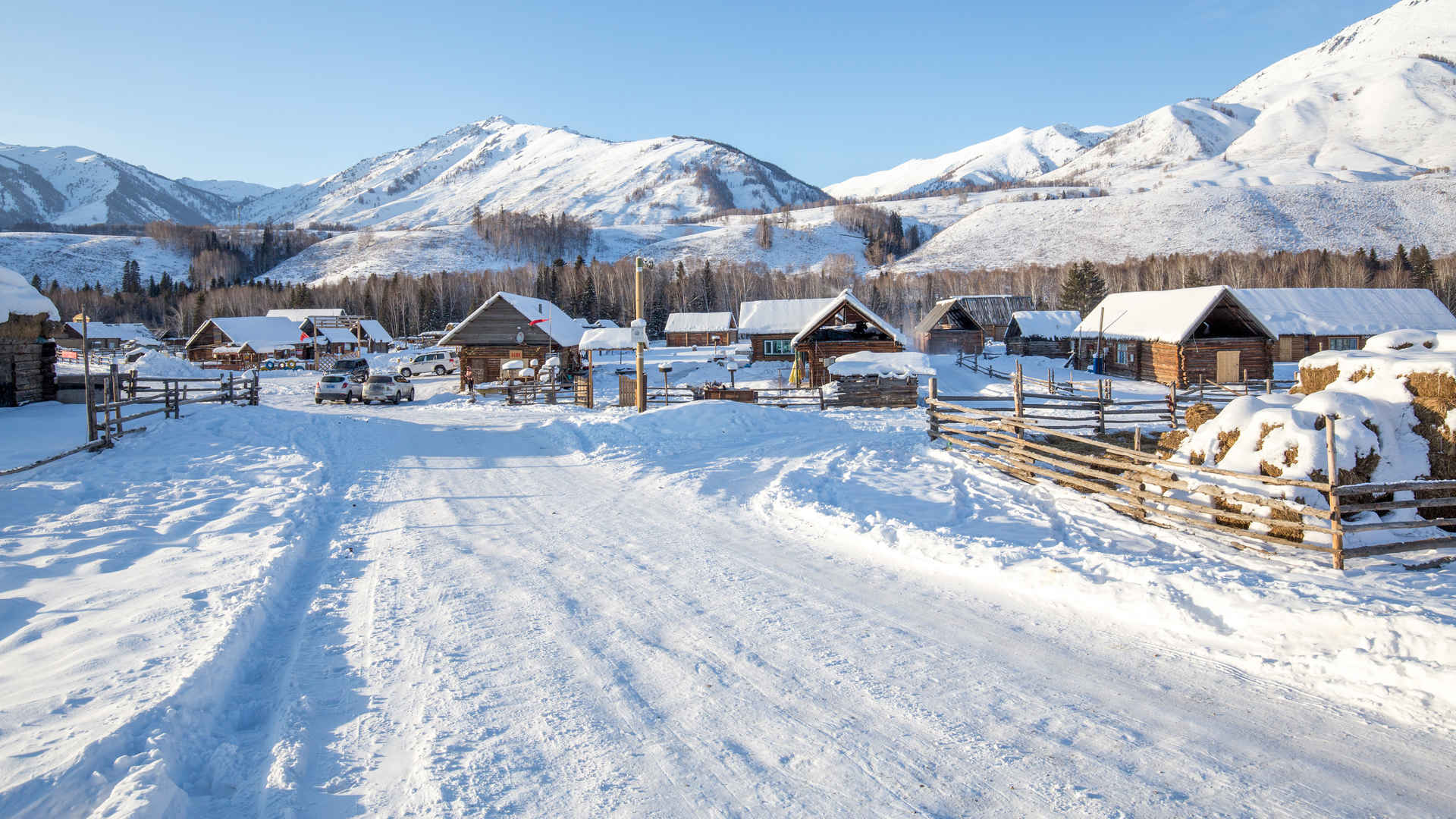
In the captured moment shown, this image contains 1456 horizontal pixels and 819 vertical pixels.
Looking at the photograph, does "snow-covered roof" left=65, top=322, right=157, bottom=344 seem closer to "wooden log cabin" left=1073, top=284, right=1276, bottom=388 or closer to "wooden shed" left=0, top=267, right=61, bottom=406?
Result: "wooden shed" left=0, top=267, right=61, bottom=406

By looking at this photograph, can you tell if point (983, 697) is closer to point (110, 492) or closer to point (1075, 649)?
point (1075, 649)

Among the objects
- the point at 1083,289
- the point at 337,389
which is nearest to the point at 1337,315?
the point at 1083,289

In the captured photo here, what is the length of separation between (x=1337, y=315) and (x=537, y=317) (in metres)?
51.4

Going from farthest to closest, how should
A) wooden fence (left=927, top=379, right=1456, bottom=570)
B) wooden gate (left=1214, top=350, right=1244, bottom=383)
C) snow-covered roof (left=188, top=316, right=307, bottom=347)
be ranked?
snow-covered roof (left=188, top=316, right=307, bottom=347) < wooden gate (left=1214, top=350, right=1244, bottom=383) < wooden fence (left=927, top=379, right=1456, bottom=570)

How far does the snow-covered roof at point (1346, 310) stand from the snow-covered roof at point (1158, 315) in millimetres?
6740

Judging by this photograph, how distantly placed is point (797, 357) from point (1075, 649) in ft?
116

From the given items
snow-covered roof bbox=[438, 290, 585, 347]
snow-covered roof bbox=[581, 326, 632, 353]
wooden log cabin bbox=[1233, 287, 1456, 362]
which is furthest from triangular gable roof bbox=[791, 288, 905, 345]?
wooden log cabin bbox=[1233, 287, 1456, 362]

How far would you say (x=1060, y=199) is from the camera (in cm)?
18362

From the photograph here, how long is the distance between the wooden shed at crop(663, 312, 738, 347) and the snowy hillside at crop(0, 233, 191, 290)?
153366mm

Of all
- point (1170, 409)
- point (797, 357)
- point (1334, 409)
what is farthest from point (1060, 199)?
point (1334, 409)

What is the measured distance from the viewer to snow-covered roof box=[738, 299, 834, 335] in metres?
52.6

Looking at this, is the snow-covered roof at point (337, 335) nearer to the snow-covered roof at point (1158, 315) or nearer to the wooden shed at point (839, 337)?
the wooden shed at point (839, 337)

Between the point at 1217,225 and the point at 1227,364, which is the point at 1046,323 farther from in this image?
the point at 1217,225

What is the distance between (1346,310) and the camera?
47625 millimetres
